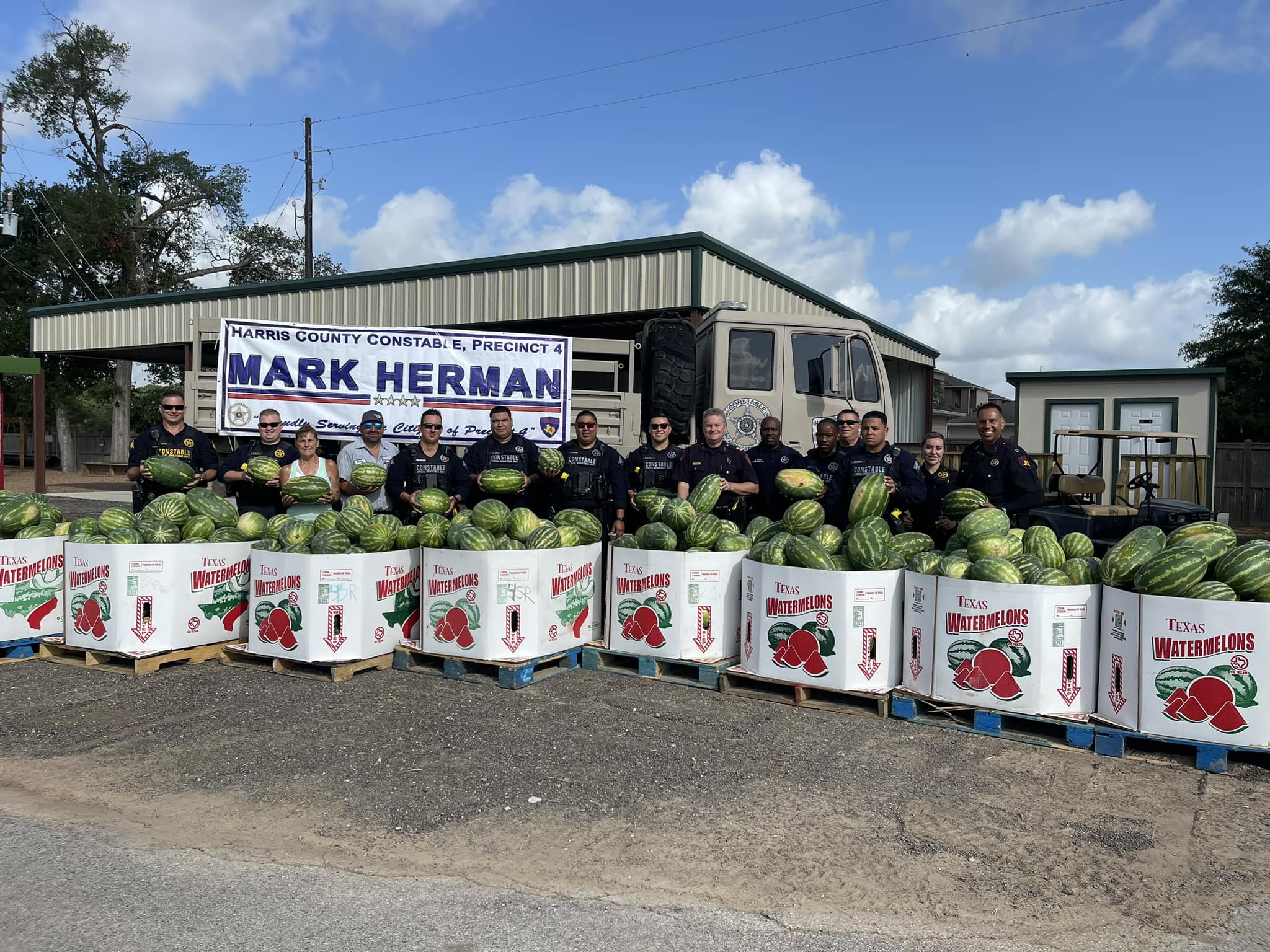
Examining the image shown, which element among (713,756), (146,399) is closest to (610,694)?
(713,756)

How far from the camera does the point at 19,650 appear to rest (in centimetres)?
753

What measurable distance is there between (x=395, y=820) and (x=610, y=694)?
2404mm

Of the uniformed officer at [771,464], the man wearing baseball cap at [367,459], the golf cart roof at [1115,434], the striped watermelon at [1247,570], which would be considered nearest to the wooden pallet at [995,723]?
the striped watermelon at [1247,570]

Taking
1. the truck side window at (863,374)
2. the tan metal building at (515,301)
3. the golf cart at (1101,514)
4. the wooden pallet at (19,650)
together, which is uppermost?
the tan metal building at (515,301)

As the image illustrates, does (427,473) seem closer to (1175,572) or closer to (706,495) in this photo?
(706,495)

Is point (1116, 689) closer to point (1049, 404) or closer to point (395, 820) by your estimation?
point (395, 820)

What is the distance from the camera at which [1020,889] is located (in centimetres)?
370

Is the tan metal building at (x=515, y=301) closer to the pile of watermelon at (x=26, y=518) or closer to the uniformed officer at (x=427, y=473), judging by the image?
the pile of watermelon at (x=26, y=518)

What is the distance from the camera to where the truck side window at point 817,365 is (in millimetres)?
10273

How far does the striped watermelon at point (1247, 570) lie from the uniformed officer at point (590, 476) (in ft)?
15.2

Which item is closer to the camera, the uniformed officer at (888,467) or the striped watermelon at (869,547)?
the striped watermelon at (869,547)

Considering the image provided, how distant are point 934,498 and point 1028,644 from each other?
2750mm

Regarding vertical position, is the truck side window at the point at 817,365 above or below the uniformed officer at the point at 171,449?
above

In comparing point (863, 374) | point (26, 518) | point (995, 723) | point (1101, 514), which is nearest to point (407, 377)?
point (26, 518)
